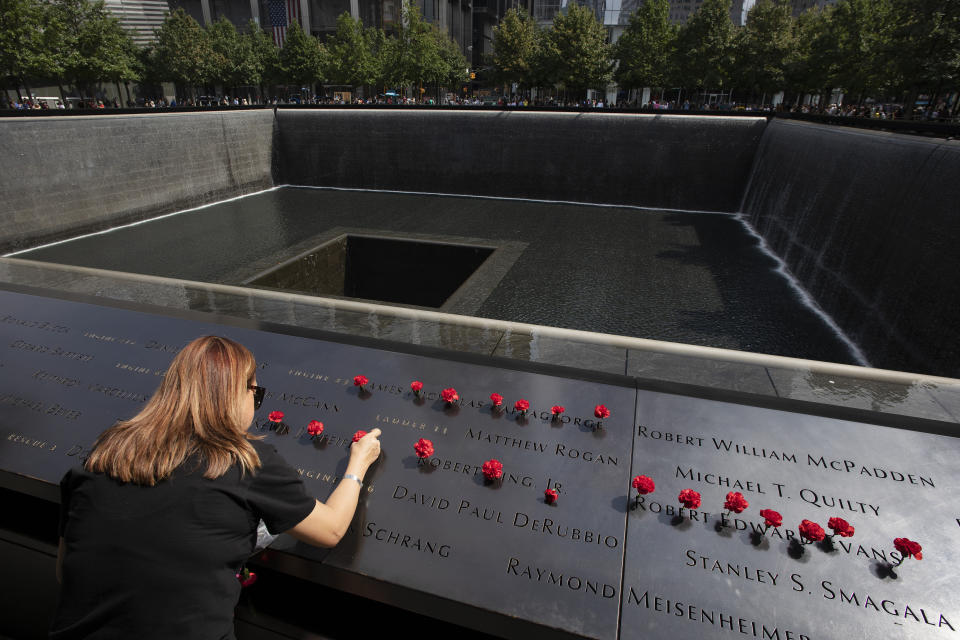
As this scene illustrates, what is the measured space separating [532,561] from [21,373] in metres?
2.94

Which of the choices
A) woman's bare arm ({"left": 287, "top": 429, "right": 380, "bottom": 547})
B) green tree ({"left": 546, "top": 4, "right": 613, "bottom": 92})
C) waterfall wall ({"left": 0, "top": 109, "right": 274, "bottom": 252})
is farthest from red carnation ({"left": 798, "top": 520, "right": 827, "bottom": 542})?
green tree ({"left": 546, "top": 4, "right": 613, "bottom": 92})

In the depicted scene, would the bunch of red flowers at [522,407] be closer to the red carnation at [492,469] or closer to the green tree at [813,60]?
the red carnation at [492,469]

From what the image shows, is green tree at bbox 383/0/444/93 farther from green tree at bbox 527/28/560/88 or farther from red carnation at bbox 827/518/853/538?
red carnation at bbox 827/518/853/538

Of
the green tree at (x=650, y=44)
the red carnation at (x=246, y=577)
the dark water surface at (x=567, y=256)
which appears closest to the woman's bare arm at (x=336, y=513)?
the red carnation at (x=246, y=577)

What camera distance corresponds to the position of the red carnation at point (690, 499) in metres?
2.06

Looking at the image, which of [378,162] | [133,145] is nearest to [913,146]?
[378,162]

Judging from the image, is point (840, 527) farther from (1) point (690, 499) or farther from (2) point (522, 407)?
(2) point (522, 407)

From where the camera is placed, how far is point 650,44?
31688 millimetres

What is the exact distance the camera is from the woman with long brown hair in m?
1.44

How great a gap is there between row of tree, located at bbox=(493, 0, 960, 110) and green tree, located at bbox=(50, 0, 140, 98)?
2064 cm

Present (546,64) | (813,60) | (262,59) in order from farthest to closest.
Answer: (262,59), (546,64), (813,60)

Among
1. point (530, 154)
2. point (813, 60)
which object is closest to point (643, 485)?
point (530, 154)

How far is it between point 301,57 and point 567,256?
35.1 meters

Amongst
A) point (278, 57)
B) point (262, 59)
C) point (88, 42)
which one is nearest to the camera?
point (88, 42)
